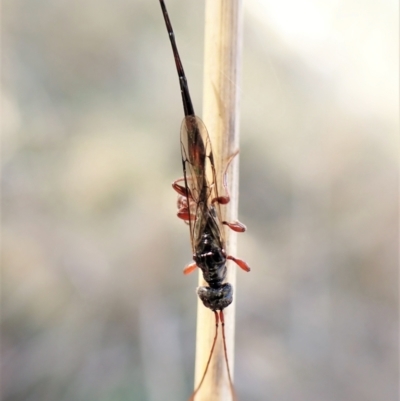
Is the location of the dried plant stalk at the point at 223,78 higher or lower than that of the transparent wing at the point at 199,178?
higher

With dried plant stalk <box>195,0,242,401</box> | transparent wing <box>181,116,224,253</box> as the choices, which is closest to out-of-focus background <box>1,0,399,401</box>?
transparent wing <box>181,116,224,253</box>

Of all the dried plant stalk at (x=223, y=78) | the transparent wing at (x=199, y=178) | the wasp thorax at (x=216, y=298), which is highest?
the dried plant stalk at (x=223, y=78)

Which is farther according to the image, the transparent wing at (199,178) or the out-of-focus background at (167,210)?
the out-of-focus background at (167,210)

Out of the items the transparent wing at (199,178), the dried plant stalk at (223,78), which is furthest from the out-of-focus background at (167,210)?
the dried plant stalk at (223,78)

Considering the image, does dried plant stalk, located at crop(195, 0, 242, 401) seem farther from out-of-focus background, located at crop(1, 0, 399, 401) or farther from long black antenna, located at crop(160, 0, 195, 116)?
out-of-focus background, located at crop(1, 0, 399, 401)

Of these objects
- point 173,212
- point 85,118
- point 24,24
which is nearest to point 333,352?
point 173,212

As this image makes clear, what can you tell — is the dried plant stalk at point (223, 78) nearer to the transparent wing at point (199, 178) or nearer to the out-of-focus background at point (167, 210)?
the transparent wing at point (199, 178)

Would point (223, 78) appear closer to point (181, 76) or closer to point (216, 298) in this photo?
point (181, 76)
